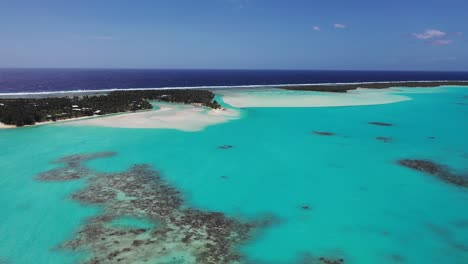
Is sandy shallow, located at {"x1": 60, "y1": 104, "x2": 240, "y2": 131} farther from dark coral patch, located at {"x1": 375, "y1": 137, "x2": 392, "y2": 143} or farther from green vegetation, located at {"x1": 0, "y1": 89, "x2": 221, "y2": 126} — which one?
dark coral patch, located at {"x1": 375, "y1": 137, "x2": 392, "y2": 143}

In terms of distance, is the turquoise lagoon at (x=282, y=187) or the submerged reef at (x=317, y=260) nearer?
the submerged reef at (x=317, y=260)

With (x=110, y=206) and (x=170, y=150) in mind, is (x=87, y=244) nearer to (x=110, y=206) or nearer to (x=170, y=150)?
(x=110, y=206)

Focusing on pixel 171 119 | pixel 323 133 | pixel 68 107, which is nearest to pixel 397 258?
pixel 323 133

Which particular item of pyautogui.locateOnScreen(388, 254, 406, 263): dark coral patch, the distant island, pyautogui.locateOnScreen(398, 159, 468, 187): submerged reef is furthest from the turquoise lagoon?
the distant island

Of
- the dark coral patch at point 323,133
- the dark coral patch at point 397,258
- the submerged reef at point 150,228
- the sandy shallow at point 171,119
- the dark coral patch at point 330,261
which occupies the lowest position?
the dark coral patch at point 397,258

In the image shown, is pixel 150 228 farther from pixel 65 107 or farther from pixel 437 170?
pixel 65 107

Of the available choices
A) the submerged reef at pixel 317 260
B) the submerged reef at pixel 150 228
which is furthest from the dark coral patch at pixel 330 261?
the submerged reef at pixel 150 228

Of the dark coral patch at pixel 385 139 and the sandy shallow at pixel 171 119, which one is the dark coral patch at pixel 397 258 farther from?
the sandy shallow at pixel 171 119
